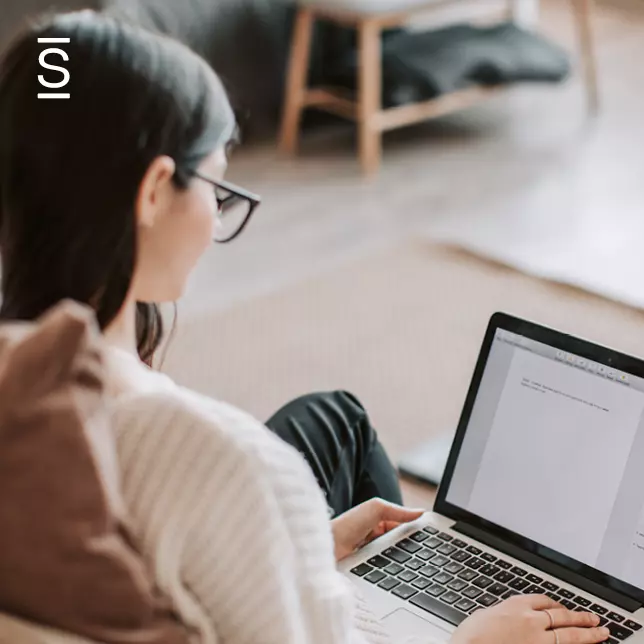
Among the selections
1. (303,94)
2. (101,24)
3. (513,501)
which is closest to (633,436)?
(513,501)

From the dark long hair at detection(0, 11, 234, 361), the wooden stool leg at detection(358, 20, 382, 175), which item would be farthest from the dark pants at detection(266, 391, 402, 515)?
the wooden stool leg at detection(358, 20, 382, 175)

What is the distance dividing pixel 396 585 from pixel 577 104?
3.01 m

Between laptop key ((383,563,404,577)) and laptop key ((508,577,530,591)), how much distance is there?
98mm

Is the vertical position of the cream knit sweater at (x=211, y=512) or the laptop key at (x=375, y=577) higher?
the cream knit sweater at (x=211, y=512)

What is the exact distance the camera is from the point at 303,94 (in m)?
3.52

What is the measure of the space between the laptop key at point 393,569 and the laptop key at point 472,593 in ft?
0.20

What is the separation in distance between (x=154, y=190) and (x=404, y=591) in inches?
17.3

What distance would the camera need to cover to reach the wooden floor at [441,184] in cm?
288

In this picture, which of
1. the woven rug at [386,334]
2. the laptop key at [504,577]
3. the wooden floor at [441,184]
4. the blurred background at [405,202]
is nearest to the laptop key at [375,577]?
the laptop key at [504,577]

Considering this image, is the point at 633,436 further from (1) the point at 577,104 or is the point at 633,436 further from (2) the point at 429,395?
(1) the point at 577,104

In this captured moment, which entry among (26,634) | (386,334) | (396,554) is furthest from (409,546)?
(386,334)

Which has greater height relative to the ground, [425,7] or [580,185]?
[425,7]

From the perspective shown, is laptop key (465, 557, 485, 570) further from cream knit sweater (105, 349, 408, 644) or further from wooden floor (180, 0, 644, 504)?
wooden floor (180, 0, 644, 504)

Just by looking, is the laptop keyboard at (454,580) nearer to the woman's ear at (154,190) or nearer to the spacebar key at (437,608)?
the spacebar key at (437,608)
